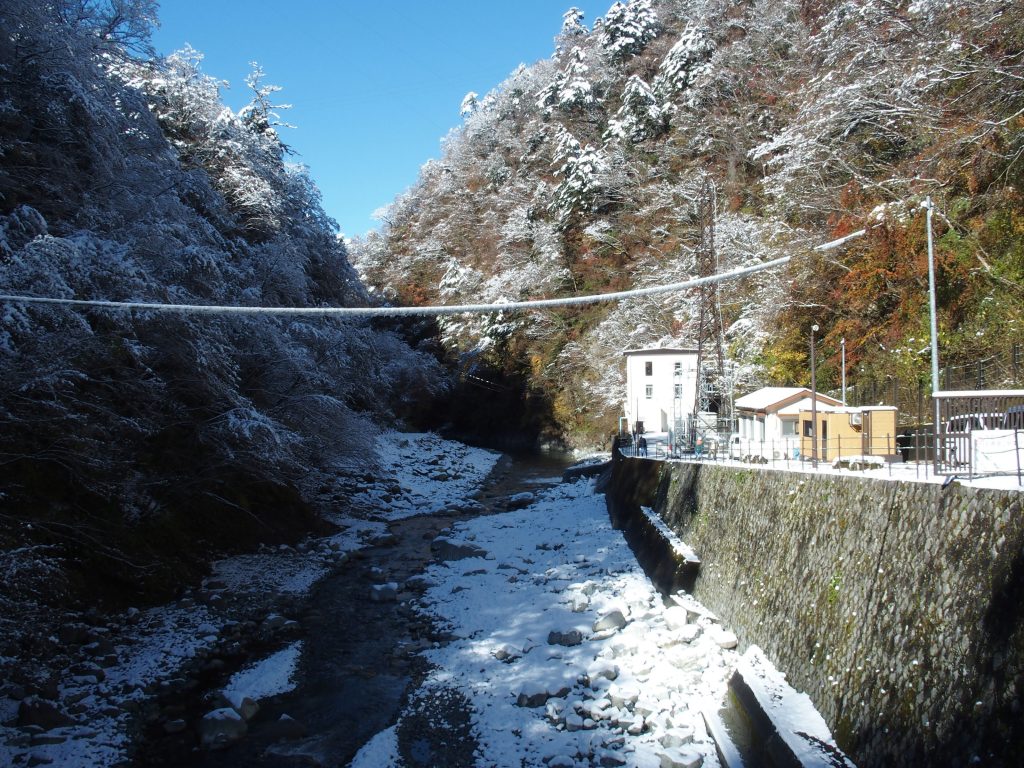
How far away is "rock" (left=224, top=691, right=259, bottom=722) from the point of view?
7.13 metres

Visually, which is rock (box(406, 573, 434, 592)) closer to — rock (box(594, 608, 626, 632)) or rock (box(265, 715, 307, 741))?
rock (box(594, 608, 626, 632))

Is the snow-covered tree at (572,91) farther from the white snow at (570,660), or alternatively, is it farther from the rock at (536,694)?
the rock at (536,694)

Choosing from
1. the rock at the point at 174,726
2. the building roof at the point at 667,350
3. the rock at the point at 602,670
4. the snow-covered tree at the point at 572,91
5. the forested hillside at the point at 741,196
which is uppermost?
the snow-covered tree at the point at 572,91

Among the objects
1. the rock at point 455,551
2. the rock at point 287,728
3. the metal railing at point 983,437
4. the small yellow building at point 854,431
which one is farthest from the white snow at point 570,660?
the small yellow building at point 854,431

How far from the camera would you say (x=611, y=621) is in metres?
9.23

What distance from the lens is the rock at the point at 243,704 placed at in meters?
7.13

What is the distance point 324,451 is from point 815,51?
55.8 feet

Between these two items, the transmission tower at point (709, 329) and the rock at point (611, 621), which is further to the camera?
the transmission tower at point (709, 329)

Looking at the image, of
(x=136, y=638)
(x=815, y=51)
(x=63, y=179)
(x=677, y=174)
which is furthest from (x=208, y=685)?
(x=677, y=174)

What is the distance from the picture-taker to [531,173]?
4447 cm

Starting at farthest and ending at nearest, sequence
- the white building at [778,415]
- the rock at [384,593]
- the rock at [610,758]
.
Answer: the white building at [778,415] < the rock at [384,593] < the rock at [610,758]

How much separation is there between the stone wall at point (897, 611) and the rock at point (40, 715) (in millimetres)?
7131

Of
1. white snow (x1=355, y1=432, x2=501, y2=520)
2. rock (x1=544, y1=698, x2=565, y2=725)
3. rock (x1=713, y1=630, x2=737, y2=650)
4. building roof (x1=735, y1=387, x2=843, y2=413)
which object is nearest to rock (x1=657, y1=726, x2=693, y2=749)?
rock (x1=544, y1=698, x2=565, y2=725)

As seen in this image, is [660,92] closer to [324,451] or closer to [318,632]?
[324,451]
